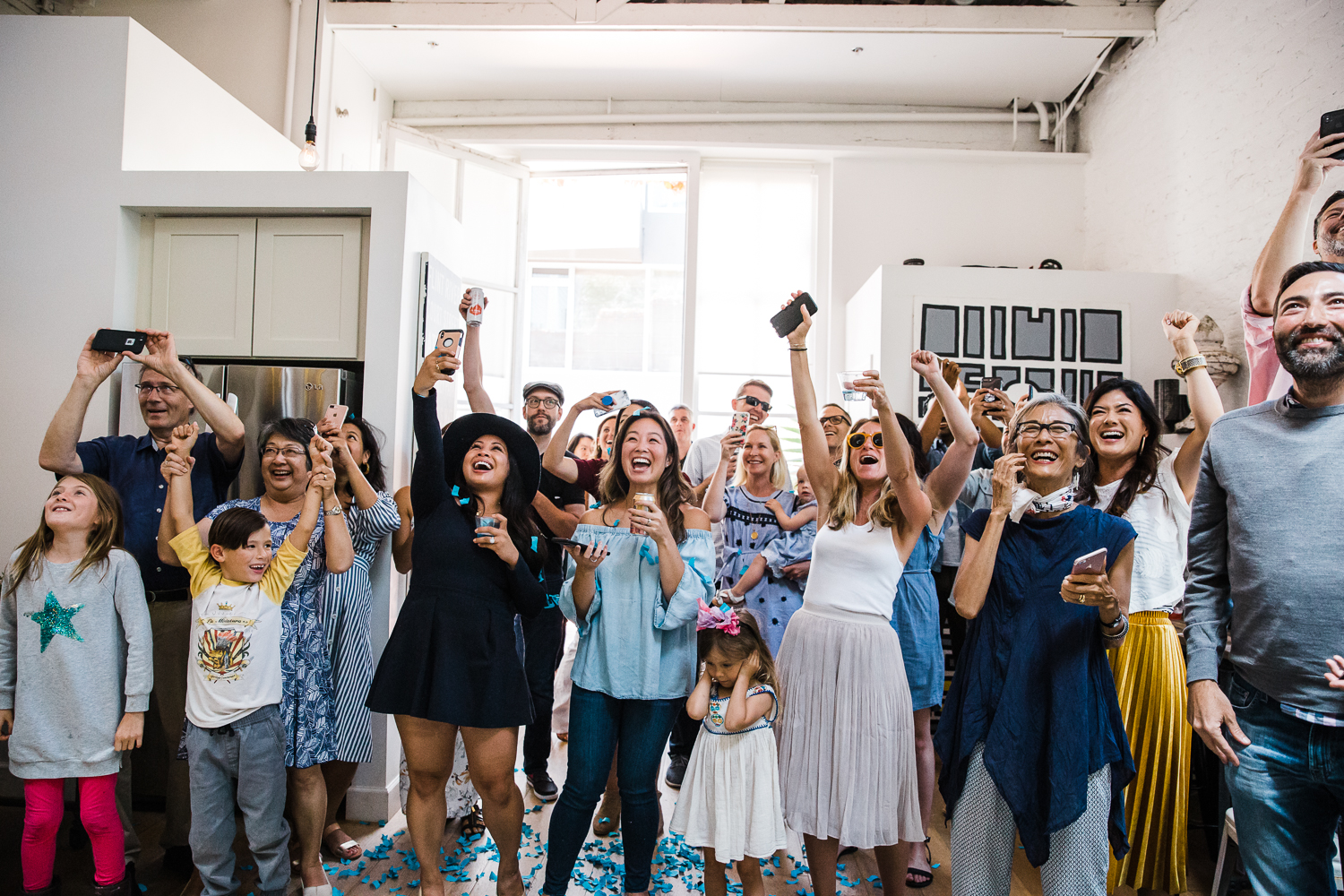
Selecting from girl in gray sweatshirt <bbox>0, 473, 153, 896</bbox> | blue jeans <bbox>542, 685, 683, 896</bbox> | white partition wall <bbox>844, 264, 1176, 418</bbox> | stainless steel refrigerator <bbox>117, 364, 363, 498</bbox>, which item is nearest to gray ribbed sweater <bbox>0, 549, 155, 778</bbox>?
girl in gray sweatshirt <bbox>0, 473, 153, 896</bbox>

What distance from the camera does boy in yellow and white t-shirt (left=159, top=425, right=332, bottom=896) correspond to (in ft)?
7.86

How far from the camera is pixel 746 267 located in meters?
7.04

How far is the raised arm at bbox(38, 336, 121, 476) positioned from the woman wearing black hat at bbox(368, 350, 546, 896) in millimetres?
1298

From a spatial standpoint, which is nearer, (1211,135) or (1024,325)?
(1211,135)

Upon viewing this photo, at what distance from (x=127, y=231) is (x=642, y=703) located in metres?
3.25

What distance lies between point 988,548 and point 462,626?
5.00 ft

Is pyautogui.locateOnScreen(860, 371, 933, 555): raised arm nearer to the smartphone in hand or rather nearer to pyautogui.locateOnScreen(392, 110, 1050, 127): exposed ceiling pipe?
the smartphone in hand

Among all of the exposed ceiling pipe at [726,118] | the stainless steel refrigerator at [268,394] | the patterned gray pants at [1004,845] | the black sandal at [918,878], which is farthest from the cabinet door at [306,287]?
the exposed ceiling pipe at [726,118]

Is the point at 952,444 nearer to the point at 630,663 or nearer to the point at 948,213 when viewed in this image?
the point at 630,663

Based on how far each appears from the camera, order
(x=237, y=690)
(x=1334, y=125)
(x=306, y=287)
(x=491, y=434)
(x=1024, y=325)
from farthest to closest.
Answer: (x=1024, y=325), (x=306, y=287), (x=491, y=434), (x=237, y=690), (x=1334, y=125)

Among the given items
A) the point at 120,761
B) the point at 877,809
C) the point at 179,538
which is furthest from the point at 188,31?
the point at 877,809

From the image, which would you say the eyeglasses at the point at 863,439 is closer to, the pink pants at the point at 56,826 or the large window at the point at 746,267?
the pink pants at the point at 56,826

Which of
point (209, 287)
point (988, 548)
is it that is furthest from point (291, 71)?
point (988, 548)

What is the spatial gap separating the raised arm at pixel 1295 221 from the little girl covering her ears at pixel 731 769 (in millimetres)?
1895
